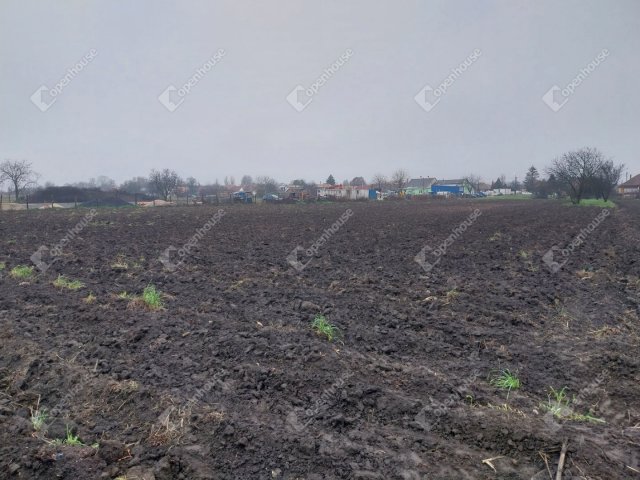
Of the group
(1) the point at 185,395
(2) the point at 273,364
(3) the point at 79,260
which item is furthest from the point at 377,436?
(3) the point at 79,260

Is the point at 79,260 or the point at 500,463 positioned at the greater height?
the point at 79,260

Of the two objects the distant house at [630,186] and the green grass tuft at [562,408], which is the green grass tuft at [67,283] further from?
the distant house at [630,186]

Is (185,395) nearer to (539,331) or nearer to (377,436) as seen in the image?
(377,436)

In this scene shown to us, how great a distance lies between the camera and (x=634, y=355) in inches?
194

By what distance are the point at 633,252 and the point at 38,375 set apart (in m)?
14.4

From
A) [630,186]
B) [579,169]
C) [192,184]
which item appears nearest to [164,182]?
[192,184]

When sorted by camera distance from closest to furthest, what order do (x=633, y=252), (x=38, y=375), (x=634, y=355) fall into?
(x=38, y=375) < (x=634, y=355) < (x=633, y=252)

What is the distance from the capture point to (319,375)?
4297 millimetres

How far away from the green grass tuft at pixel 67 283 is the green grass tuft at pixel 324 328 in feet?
15.6

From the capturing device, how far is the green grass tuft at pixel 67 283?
759cm

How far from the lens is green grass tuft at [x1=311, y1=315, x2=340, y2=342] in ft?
17.9

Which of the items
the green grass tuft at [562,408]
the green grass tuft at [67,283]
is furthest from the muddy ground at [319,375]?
the green grass tuft at [67,283]

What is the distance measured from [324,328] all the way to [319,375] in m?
1.28

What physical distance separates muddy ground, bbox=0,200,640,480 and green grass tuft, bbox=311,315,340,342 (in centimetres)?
10
